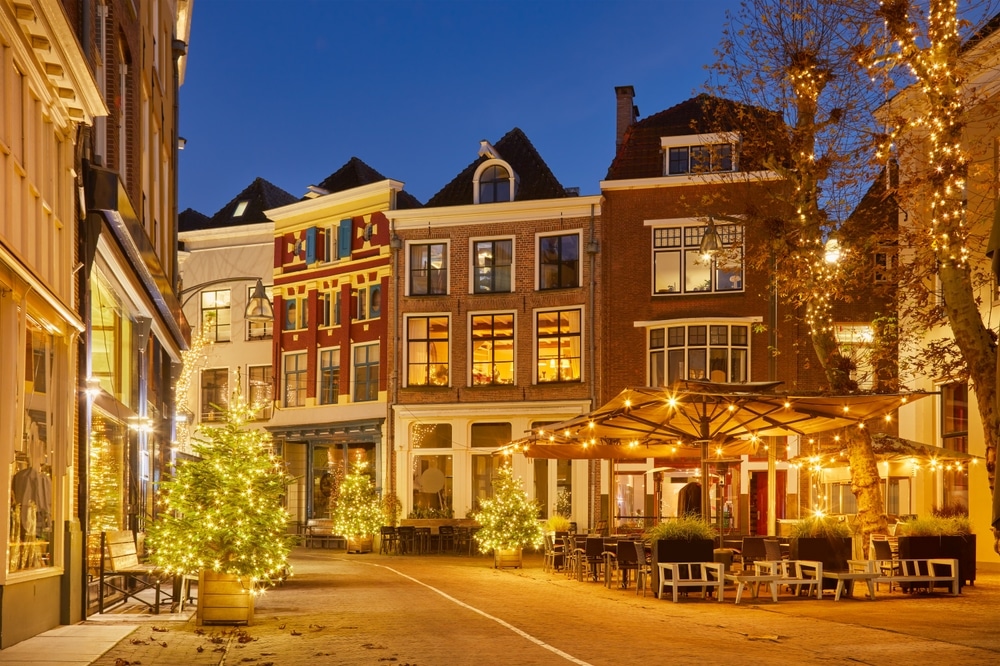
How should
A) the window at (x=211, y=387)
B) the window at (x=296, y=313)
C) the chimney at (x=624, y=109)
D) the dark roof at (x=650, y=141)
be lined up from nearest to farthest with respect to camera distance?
1. the dark roof at (x=650, y=141)
2. the chimney at (x=624, y=109)
3. the window at (x=296, y=313)
4. the window at (x=211, y=387)

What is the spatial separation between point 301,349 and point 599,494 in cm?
1293

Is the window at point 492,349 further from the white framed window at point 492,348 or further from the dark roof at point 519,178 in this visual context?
the dark roof at point 519,178

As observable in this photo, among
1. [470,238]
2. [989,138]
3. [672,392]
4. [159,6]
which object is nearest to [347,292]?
[470,238]

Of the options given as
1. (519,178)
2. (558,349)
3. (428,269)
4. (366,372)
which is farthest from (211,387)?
(558,349)

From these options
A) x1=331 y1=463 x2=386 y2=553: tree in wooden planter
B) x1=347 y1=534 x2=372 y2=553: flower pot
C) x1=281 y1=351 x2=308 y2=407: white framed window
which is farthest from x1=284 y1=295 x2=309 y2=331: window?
x1=347 y1=534 x2=372 y2=553: flower pot

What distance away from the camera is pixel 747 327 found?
36719mm

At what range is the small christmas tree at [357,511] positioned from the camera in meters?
36.8

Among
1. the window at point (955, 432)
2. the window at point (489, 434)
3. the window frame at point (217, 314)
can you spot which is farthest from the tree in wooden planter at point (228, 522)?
the window frame at point (217, 314)

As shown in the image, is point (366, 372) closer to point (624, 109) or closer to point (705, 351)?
point (705, 351)

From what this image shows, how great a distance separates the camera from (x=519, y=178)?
4075 centimetres

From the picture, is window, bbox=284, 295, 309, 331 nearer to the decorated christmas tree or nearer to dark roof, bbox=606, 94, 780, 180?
dark roof, bbox=606, 94, 780, 180

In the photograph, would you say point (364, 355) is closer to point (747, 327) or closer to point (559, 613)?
point (747, 327)

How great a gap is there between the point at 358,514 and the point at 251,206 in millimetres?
17654

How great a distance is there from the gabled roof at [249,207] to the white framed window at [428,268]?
9.95 m
